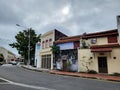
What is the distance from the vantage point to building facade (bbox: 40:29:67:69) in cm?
3238

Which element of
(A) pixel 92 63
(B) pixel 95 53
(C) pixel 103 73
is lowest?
(C) pixel 103 73

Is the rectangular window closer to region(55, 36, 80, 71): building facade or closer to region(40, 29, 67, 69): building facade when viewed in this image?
region(55, 36, 80, 71): building facade

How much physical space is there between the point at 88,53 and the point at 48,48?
11094mm

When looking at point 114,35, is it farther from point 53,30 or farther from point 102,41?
point 53,30

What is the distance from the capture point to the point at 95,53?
23938 millimetres

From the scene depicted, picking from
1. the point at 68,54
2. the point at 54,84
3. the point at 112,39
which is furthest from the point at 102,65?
the point at 54,84

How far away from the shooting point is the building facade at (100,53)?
2206 cm

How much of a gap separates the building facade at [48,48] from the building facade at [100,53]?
7.77m

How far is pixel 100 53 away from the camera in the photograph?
23.5 meters

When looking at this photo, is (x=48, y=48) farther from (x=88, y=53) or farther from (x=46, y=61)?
(x=88, y=53)

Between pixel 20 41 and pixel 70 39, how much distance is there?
74.2 ft

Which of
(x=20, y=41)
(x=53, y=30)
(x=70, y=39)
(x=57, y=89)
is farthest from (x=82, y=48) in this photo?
(x=20, y=41)

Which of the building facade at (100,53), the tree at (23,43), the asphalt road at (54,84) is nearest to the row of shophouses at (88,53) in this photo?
the building facade at (100,53)

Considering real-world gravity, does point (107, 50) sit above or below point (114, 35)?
below
